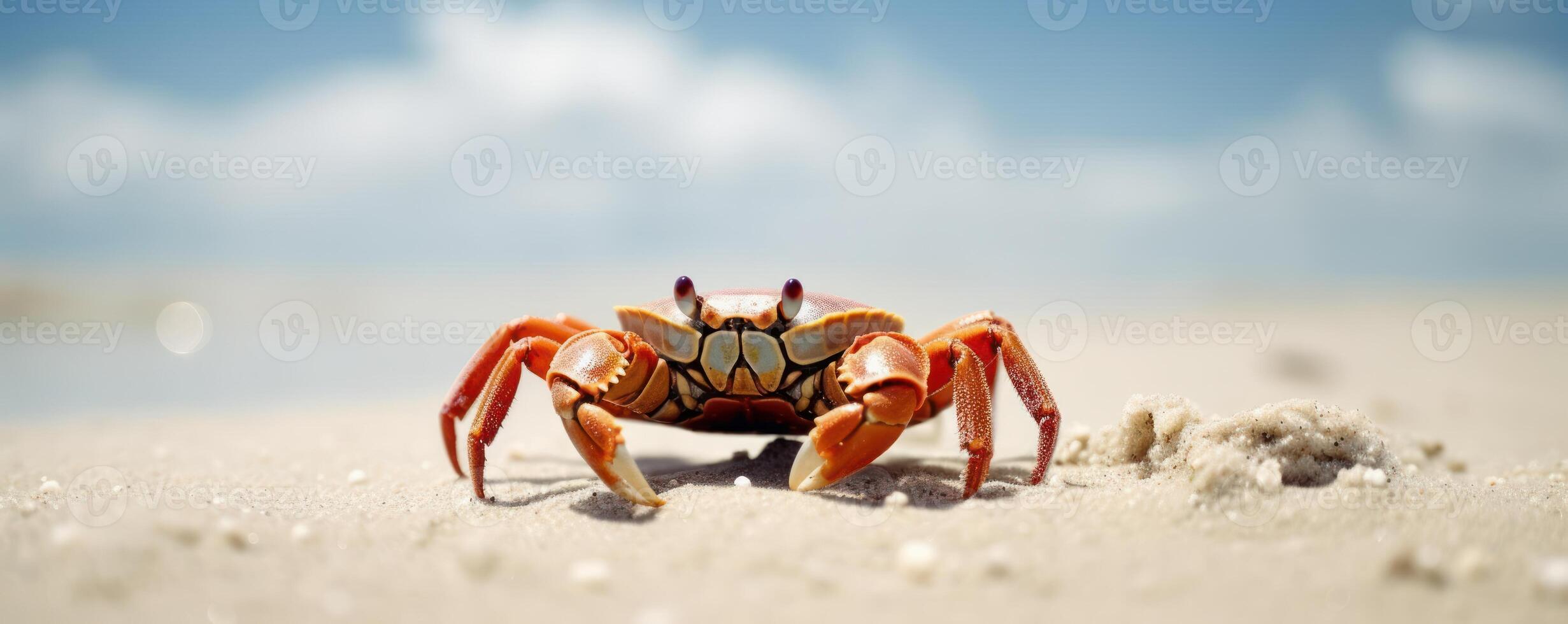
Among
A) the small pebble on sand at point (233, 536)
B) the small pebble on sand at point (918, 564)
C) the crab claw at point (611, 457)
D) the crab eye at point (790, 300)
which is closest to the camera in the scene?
the small pebble on sand at point (918, 564)

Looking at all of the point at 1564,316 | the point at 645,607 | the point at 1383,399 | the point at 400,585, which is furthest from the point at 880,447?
the point at 1564,316

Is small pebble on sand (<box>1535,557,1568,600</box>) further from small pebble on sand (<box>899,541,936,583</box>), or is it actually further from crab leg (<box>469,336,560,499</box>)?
crab leg (<box>469,336,560,499</box>)

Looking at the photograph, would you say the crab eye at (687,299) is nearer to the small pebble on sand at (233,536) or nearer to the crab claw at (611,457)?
the crab claw at (611,457)

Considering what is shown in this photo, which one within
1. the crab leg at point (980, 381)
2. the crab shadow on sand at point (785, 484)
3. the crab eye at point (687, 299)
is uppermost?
the crab eye at point (687, 299)

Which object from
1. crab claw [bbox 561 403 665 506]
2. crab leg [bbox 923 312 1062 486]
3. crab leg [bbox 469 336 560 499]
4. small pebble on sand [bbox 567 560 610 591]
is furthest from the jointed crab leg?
crab leg [bbox 469 336 560 499]

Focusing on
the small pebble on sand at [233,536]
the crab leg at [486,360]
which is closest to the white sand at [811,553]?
the small pebble on sand at [233,536]

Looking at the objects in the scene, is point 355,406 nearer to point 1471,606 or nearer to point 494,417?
point 494,417
